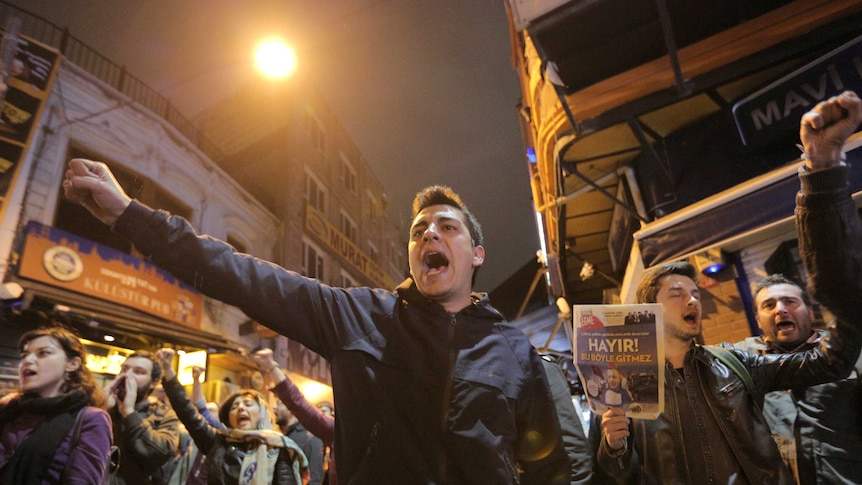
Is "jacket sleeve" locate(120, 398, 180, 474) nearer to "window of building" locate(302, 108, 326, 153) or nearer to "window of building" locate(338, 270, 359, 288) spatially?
"window of building" locate(338, 270, 359, 288)

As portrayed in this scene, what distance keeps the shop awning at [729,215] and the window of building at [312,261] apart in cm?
1557

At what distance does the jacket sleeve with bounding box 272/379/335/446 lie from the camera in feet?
14.9

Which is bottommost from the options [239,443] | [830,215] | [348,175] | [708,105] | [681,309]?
[239,443]

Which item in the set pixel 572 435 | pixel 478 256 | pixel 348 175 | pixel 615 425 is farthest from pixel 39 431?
pixel 348 175

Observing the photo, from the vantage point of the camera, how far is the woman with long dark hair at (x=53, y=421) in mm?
2881

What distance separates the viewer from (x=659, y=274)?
2793mm

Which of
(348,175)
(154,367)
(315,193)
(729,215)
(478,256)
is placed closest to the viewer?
(478,256)

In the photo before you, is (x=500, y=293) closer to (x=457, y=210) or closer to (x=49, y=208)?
(x=49, y=208)

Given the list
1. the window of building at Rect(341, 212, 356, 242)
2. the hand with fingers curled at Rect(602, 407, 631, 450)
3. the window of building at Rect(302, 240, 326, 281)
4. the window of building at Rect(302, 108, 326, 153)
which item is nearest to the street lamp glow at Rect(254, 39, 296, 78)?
the hand with fingers curled at Rect(602, 407, 631, 450)

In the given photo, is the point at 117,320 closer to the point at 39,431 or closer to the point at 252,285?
the point at 39,431

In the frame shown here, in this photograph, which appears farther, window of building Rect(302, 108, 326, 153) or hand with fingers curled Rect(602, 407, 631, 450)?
window of building Rect(302, 108, 326, 153)

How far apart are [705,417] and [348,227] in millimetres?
25319

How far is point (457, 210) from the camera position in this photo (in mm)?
2465

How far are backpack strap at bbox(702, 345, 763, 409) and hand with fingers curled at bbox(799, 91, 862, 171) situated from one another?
1.04 m
